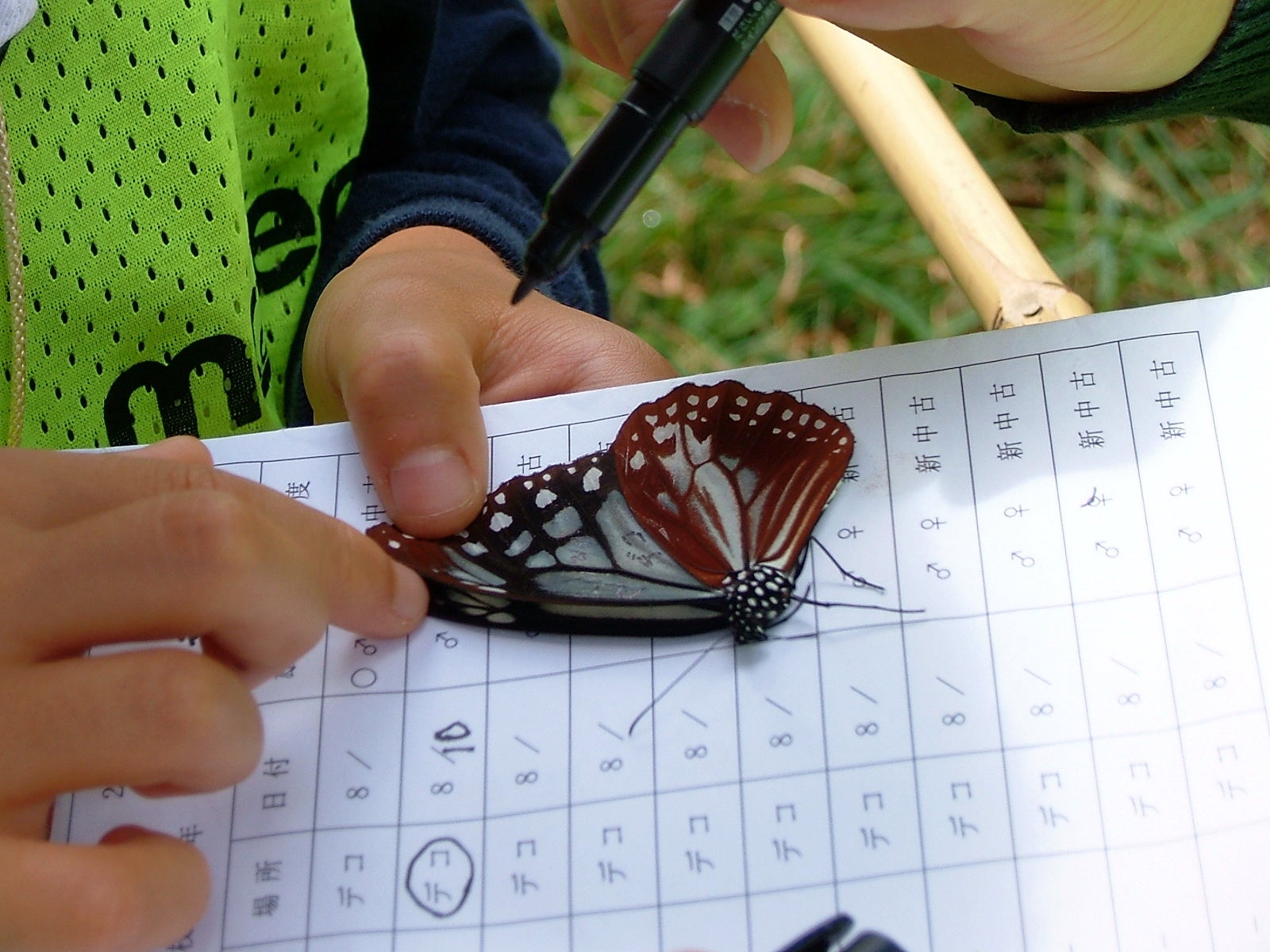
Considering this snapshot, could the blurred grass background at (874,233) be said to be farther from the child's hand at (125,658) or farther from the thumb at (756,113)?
the child's hand at (125,658)

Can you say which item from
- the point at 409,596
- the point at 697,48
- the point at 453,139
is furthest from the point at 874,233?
the point at 409,596

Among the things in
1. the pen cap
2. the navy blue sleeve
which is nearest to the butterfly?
the pen cap

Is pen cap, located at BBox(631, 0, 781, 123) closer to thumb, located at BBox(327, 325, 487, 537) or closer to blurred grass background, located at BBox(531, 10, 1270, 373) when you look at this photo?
thumb, located at BBox(327, 325, 487, 537)

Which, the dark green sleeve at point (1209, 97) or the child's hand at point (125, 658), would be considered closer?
the child's hand at point (125, 658)

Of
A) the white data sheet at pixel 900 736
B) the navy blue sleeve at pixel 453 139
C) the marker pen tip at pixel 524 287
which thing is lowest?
the white data sheet at pixel 900 736

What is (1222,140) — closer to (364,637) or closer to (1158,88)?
(1158,88)

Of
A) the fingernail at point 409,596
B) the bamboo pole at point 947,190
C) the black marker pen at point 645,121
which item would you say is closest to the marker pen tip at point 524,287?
the black marker pen at point 645,121
